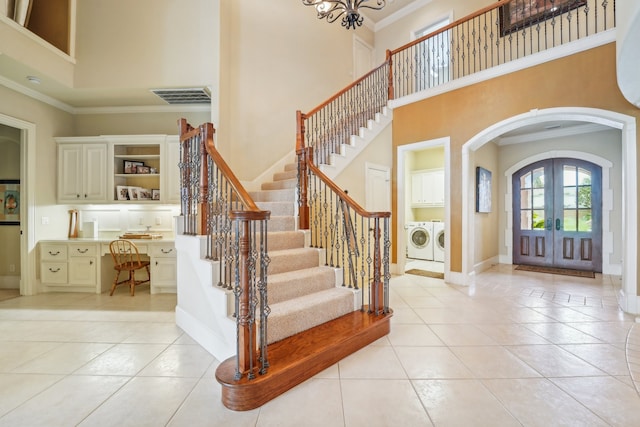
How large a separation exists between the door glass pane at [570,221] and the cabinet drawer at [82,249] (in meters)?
8.79

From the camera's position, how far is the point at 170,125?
5.17 metres

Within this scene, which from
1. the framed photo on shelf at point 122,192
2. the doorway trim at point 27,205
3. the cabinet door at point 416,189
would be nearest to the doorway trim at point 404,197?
the cabinet door at point 416,189

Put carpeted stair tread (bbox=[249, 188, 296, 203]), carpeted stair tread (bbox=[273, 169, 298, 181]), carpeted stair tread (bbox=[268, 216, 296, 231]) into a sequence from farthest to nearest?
carpeted stair tread (bbox=[273, 169, 298, 181]), carpeted stair tread (bbox=[249, 188, 296, 203]), carpeted stair tread (bbox=[268, 216, 296, 231])

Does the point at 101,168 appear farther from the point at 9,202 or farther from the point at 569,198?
the point at 569,198

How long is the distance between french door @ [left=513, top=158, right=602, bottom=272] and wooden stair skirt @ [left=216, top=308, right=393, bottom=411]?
5412mm

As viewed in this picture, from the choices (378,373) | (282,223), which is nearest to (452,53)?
(282,223)

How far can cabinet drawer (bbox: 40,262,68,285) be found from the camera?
4.47 meters

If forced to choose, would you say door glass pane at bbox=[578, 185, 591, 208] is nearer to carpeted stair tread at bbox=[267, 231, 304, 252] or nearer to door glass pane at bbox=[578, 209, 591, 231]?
door glass pane at bbox=[578, 209, 591, 231]

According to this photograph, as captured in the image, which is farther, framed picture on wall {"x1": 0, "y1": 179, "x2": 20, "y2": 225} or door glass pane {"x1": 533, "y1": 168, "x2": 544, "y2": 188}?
door glass pane {"x1": 533, "y1": 168, "x2": 544, "y2": 188}

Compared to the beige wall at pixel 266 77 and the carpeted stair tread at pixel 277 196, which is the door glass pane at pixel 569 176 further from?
the carpeted stair tread at pixel 277 196

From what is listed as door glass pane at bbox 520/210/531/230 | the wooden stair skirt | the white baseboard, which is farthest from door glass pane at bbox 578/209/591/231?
the white baseboard

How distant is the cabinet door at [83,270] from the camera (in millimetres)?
4465

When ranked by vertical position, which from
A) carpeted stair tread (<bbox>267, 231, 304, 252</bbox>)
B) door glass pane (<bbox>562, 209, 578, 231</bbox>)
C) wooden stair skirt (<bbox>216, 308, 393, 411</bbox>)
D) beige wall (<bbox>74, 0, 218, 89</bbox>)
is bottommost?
wooden stair skirt (<bbox>216, 308, 393, 411</bbox>)

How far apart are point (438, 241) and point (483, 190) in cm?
165
